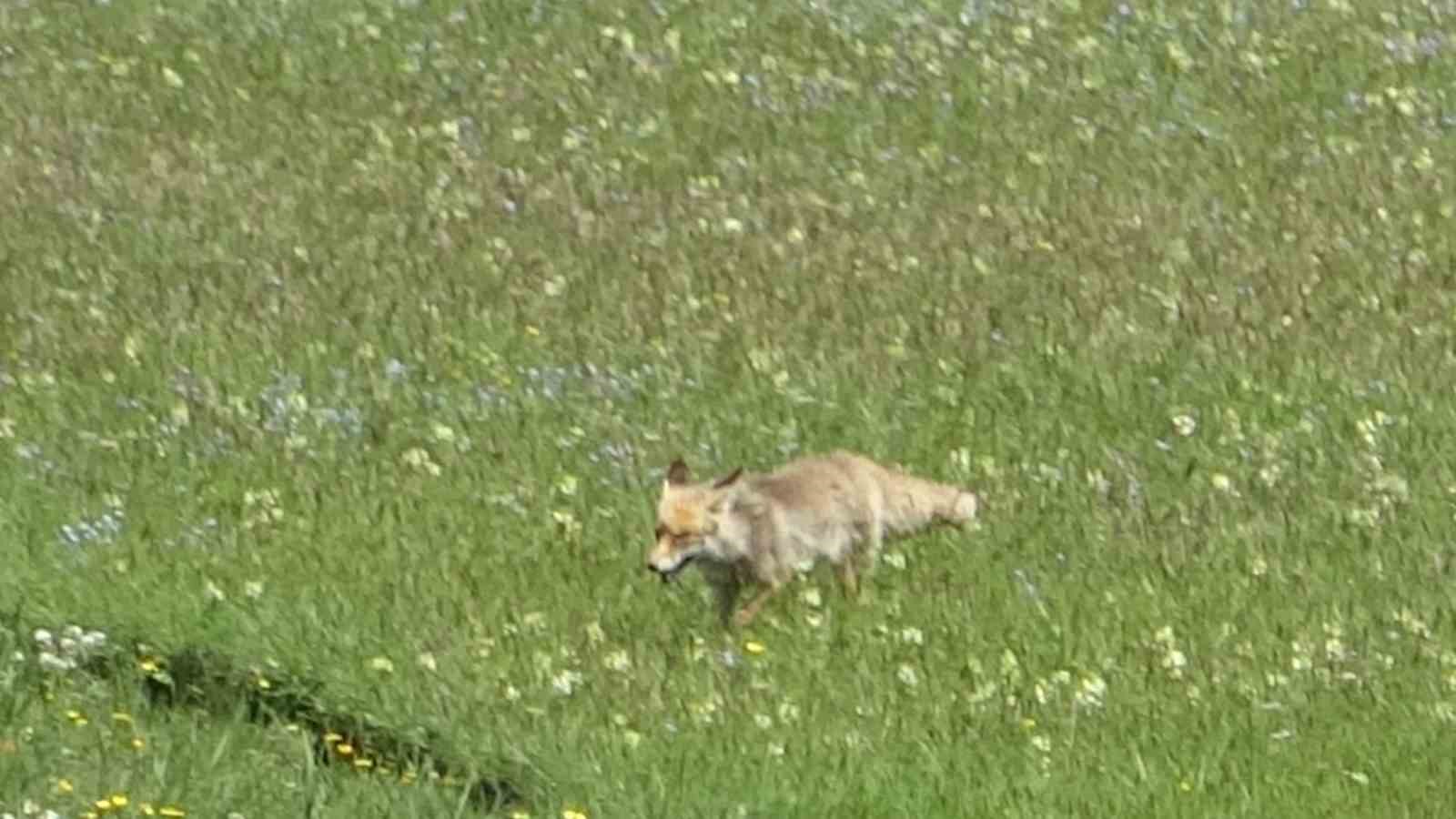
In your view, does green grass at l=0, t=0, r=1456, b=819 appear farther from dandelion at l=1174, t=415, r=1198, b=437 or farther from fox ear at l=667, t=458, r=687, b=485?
fox ear at l=667, t=458, r=687, b=485

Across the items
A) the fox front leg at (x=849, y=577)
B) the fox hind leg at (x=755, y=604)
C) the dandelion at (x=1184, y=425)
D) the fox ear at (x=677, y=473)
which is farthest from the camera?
the dandelion at (x=1184, y=425)

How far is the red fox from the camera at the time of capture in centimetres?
1294

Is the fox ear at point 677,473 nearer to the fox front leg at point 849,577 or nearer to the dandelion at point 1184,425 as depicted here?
the fox front leg at point 849,577

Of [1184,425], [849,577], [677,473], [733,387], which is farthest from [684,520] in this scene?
[1184,425]

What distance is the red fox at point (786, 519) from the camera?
1294 cm

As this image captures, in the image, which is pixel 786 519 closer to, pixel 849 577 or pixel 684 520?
pixel 849 577

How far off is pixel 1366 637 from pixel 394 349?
5.49 meters

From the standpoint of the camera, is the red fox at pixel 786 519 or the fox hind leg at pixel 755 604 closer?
the fox hind leg at pixel 755 604

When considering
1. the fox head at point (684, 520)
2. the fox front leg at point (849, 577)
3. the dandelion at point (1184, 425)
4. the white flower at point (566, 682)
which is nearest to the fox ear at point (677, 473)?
the fox head at point (684, 520)

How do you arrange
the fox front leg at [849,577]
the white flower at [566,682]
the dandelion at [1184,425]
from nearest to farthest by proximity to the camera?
Result: the white flower at [566,682] < the fox front leg at [849,577] < the dandelion at [1184,425]

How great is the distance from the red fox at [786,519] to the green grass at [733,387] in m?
0.15

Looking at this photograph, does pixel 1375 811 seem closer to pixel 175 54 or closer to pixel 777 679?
pixel 777 679

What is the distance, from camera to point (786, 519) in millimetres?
13312

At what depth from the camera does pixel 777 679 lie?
1180cm
